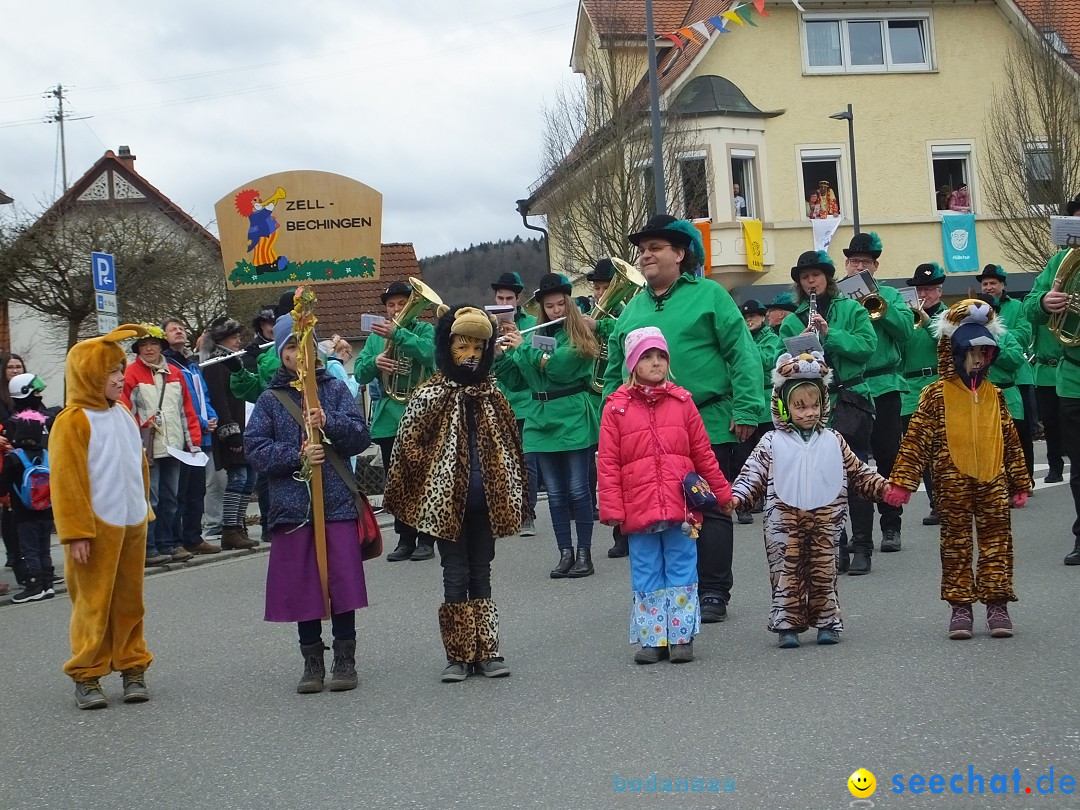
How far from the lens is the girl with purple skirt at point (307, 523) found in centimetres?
679

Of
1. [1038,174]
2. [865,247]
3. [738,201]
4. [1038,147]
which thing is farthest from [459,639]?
[738,201]

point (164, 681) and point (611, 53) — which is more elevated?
point (611, 53)

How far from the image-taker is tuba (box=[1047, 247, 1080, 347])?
365 inches

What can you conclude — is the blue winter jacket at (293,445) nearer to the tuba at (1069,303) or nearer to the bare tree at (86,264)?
the tuba at (1069,303)

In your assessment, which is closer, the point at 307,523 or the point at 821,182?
the point at 307,523

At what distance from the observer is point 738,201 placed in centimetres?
3550

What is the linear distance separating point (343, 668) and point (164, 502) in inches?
243

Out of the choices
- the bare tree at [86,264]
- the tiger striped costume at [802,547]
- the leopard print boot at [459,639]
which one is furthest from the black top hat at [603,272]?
the bare tree at [86,264]

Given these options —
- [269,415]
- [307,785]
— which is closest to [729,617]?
[269,415]

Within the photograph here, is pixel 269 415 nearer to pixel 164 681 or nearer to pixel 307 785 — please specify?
pixel 164 681

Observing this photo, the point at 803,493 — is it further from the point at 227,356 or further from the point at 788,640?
the point at 227,356

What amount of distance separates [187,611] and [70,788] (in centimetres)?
451

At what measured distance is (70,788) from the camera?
550 centimetres

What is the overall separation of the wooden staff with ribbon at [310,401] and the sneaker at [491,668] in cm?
79
